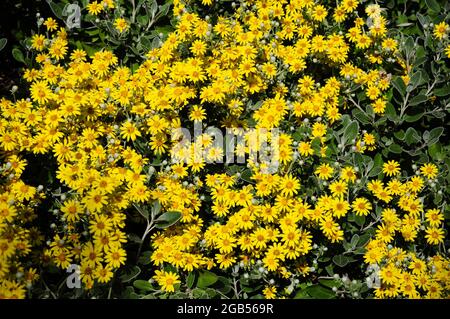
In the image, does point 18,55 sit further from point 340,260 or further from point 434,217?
point 434,217

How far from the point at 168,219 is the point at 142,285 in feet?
1.30

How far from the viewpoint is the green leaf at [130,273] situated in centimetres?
286

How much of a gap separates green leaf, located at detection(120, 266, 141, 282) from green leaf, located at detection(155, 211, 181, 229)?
26 cm

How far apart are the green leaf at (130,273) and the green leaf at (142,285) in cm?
4

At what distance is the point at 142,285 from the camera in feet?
9.62

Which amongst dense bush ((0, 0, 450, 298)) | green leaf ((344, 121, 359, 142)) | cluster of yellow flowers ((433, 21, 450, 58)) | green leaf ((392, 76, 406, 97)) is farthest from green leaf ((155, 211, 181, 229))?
cluster of yellow flowers ((433, 21, 450, 58))

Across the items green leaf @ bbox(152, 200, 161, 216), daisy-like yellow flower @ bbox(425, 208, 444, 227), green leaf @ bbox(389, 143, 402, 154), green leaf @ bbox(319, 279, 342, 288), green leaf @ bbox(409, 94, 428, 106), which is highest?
green leaf @ bbox(409, 94, 428, 106)

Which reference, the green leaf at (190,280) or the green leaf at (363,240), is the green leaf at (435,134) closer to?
the green leaf at (363,240)

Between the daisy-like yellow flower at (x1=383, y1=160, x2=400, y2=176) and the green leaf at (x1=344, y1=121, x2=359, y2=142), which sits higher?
the green leaf at (x1=344, y1=121, x2=359, y2=142)

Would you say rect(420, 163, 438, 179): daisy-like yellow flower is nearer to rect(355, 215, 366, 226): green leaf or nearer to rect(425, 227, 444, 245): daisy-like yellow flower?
rect(425, 227, 444, 245): daisy-like yellow flower

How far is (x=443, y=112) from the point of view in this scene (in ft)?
12.0

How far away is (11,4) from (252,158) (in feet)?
7.20

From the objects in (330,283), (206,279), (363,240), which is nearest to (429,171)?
(363,240)

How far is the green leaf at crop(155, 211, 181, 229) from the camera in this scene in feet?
9.56
